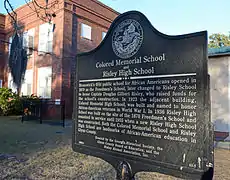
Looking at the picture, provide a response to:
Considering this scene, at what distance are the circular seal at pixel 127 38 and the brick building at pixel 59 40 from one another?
1152 cm

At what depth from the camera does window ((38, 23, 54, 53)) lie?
14.6 m

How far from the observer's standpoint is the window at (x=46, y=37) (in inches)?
576

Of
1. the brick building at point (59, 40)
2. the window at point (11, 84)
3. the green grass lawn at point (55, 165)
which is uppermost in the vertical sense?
the brick building at point (59, 40)

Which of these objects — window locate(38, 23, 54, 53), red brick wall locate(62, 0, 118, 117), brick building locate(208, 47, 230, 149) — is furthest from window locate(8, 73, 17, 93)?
brick building locate(208, 47, 230, 149)

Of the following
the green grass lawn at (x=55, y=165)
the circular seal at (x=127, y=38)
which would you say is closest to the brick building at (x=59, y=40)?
the green grass lawn at (x=55, y=165)

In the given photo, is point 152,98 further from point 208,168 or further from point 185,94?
point 208,168

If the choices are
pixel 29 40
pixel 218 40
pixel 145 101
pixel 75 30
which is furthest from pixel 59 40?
pixel 218 40

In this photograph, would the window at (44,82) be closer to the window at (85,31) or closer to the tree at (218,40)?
the window at (85,31)

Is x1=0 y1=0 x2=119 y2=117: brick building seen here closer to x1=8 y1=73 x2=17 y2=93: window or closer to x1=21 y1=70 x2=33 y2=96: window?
x1=21 y1=70 x2=33 y2=96: window

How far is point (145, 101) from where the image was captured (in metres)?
2.19

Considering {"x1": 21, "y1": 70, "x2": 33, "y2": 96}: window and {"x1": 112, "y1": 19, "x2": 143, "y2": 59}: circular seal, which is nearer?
{"x1": 112, "y1": 19, "x2": 143, "y2": 59}: circular seal

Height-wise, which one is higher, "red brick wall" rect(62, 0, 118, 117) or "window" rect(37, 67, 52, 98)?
"red brick wall" rect(62, 0, 118, 117)

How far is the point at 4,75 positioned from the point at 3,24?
15.6 feet

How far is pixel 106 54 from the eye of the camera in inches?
104
